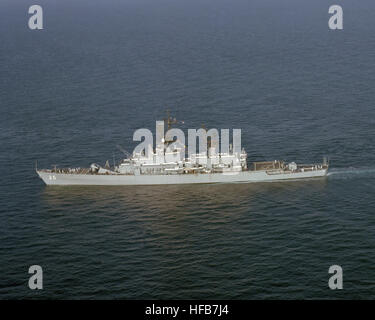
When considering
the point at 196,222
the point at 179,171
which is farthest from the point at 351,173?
the point at 196,222

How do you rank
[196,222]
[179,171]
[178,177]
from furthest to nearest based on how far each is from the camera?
[179,171], [178,177], [196,222]

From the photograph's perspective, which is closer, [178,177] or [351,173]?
[351,173]

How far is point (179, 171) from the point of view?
474 ft

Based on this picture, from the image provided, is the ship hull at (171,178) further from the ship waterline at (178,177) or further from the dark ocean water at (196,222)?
the dark ocean water at (196,222)

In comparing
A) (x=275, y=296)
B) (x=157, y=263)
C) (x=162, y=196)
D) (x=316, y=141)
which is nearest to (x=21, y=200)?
(x=162, y=196)

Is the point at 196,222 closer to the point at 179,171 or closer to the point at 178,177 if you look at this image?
the point at 178,177

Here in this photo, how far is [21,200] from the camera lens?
440 feet

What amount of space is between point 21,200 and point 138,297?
48135 mm

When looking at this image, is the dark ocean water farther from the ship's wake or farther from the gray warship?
the gray warship

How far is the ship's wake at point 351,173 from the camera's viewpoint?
14000 cm

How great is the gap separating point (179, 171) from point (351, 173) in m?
37.9

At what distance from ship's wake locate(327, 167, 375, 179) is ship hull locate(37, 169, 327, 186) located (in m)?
2.26

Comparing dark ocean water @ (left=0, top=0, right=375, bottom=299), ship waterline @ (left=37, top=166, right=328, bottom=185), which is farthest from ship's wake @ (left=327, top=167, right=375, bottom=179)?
ship waterline @ (left=37, top=166, right=328, bottom=185)

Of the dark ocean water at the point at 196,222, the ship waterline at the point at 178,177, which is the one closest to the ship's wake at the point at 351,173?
the dark ocean water at the point at 196,222
